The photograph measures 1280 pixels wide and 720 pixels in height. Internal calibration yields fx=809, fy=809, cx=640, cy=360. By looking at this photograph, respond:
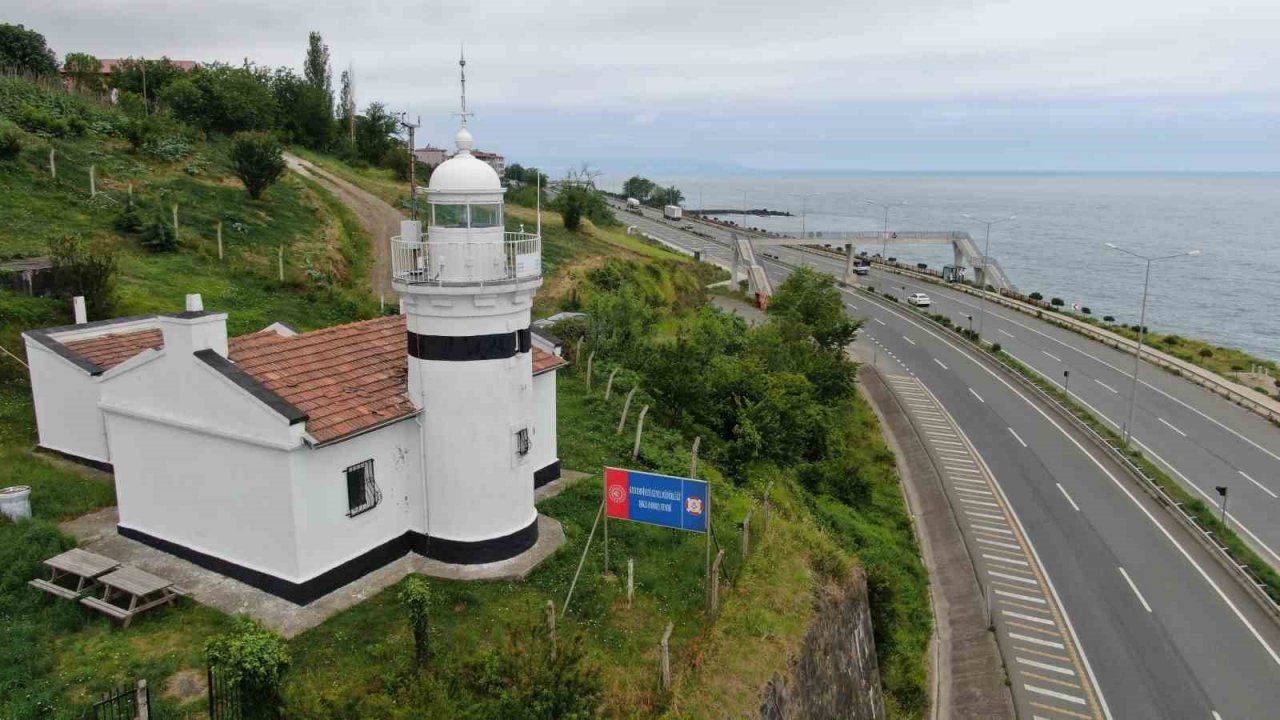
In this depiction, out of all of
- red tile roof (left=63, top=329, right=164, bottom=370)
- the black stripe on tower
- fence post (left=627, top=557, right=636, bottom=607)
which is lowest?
fence post (left=627, top=557, right=636, bottom=607)

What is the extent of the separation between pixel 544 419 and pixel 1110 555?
23143 mm

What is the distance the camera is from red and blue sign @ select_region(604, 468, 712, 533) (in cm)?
1719

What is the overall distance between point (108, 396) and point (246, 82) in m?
53.6

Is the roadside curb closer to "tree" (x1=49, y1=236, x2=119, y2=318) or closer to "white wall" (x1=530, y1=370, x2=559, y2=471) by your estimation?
"white wall" (x1=530, y1=370, x2=559, y2=471)

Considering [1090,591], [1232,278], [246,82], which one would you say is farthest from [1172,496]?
[1232,278]

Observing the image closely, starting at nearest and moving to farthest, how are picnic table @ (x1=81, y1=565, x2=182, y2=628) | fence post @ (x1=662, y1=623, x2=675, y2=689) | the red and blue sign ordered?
1. fence post @ (x1=662, y1=623, x2=675, y2=689)
2. picnic table @ (x1=81, y1=565, x2=182, y2=628)
3. the red and blue sign

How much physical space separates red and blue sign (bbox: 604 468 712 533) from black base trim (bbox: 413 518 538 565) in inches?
94.9

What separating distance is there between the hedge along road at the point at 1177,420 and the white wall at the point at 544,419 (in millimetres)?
28226

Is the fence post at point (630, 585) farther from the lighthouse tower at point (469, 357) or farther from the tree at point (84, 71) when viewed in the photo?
the tree at point (84, 71)

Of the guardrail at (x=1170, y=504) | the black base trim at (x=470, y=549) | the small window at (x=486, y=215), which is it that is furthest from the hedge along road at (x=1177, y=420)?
the small window at (x=486, y=215)

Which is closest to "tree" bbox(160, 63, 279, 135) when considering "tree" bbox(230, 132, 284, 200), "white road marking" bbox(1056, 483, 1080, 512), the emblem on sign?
"tree" bbox(230, 132, 284, 200)

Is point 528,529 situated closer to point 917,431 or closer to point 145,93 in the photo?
point 917,431

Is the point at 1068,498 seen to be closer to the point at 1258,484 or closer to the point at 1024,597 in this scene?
the point at 1024,597

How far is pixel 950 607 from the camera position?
91.5ft
